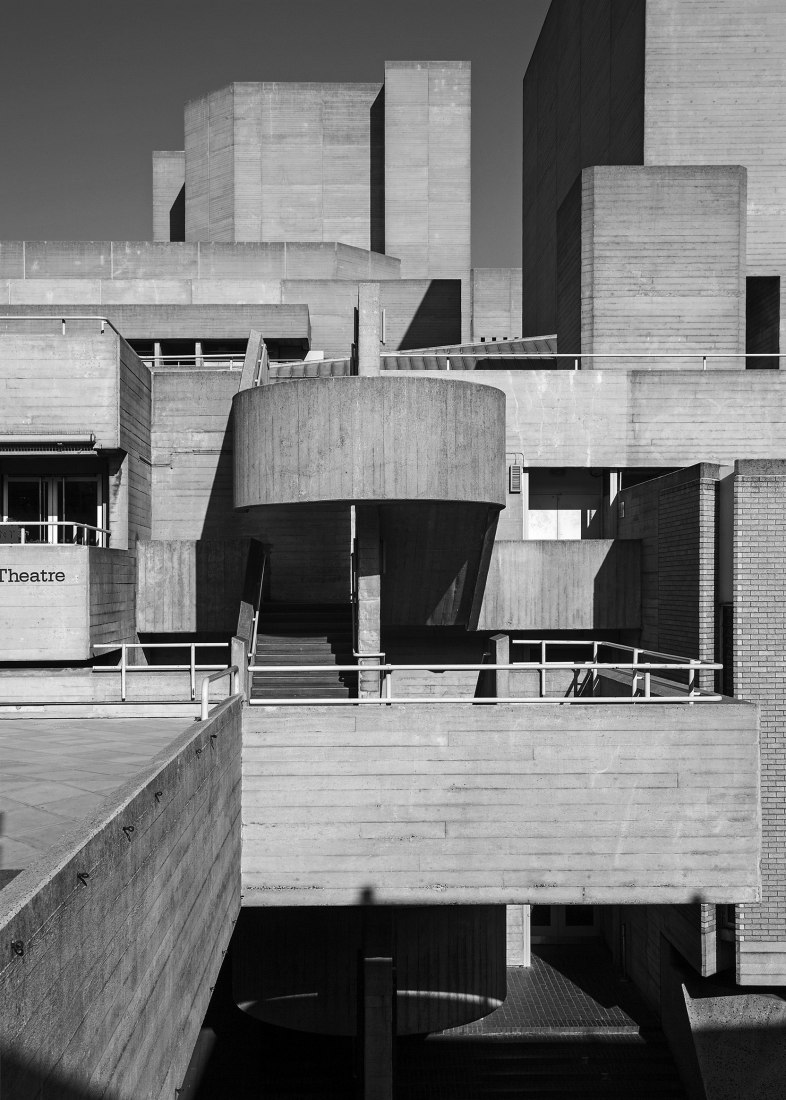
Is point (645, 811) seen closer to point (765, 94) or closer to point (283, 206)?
point (765, 94)

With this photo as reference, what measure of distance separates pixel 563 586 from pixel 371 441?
5873mm

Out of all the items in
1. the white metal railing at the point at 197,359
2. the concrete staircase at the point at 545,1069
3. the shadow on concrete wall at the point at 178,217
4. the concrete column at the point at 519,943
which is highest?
the shadow on concrete wall at the point at 178,217

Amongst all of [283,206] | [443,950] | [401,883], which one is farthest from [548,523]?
[283,206]

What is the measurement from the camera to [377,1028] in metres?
12.9

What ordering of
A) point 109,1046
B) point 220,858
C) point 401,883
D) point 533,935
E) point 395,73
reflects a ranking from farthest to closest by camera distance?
point 395,73, point 533,935, point 401,883, point 220,858, point 109,1046

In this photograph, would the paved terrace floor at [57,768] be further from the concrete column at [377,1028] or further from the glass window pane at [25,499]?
the glass window pane at [25,499]

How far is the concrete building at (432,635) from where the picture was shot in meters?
7.54

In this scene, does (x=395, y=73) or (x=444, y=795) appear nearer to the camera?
(x=444, y=795)

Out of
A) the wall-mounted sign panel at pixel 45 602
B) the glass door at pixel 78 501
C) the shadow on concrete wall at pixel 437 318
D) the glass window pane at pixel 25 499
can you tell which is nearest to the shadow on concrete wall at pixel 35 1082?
the wall-mounted sign panel at pixel 45 602

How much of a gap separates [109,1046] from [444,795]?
6.22m

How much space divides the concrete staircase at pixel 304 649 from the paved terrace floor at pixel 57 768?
2.23 meters

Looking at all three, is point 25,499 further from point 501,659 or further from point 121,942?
point 121,942

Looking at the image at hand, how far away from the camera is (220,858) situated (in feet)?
28.0

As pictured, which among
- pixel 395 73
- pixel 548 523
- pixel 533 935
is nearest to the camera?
pixel 548 523
